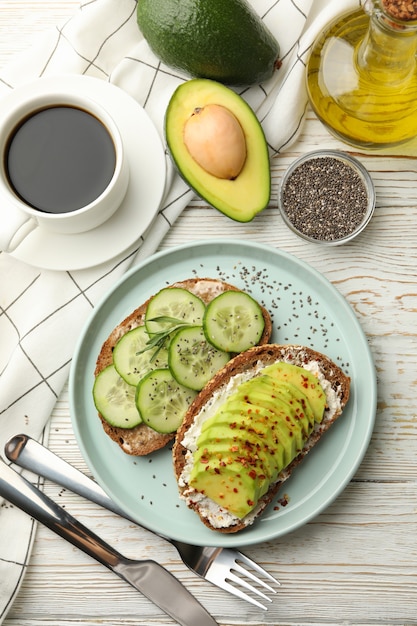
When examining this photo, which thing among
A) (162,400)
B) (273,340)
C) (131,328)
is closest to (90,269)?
(131,328)

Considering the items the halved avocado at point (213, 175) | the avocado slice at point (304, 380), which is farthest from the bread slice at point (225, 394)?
the halved avocado at point (213, 175)

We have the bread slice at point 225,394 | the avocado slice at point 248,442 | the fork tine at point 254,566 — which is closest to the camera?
the avocado slice at point 248,442

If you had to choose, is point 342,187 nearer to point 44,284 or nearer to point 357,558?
point 44,284

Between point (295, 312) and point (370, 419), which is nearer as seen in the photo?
point (370, 419)

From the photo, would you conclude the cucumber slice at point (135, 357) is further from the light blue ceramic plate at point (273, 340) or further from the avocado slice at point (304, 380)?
the avocado slice at point (304, 380)

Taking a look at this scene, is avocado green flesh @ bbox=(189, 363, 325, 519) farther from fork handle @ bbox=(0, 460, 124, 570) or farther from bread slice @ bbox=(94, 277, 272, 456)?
fork handle @ bbox=(0, 460, 124, 570)

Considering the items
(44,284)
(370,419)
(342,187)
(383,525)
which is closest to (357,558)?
(383,525)
